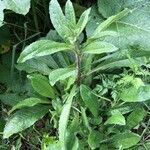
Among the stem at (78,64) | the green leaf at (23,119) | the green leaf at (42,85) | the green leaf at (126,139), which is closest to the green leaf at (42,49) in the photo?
the stem at (78,64)

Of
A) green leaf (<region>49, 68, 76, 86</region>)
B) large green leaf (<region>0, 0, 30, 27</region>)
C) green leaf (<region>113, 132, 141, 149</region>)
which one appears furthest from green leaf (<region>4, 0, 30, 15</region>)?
green leaf (<region>113, 132, 141, 149</region>)

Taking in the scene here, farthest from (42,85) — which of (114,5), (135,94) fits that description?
(114,5)

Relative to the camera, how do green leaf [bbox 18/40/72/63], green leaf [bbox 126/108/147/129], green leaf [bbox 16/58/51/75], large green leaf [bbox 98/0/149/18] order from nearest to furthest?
1. green leaf [bbox 18/40/72/63]
2. green leaf [bbox 126/108/147/129]
3. green leaf [bbox 16/58/51/75]
4. large green leaf [bbox 98/0/149/18]

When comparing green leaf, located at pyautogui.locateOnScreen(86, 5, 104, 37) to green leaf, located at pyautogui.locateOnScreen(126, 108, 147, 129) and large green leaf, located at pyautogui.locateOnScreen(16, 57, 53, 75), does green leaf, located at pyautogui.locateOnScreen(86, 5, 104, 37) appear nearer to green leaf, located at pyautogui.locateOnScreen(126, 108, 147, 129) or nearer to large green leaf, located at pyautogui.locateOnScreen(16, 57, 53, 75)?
large green leaf, located at pyautogui.locateOnScreen(16, 57, 53, 75)

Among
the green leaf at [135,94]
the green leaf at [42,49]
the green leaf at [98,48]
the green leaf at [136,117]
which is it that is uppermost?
the green leaf at [42,49]

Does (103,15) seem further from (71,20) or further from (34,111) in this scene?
(34,111)

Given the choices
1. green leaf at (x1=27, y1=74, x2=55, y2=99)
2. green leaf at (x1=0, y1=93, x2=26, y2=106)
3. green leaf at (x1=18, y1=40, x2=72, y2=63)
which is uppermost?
green leaf at (x1=18, y1=40, x2=72, y2=63)

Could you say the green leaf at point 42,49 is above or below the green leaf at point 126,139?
above

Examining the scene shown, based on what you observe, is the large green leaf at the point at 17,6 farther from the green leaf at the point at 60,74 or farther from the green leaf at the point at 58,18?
the green leaf at the point at 60,74
